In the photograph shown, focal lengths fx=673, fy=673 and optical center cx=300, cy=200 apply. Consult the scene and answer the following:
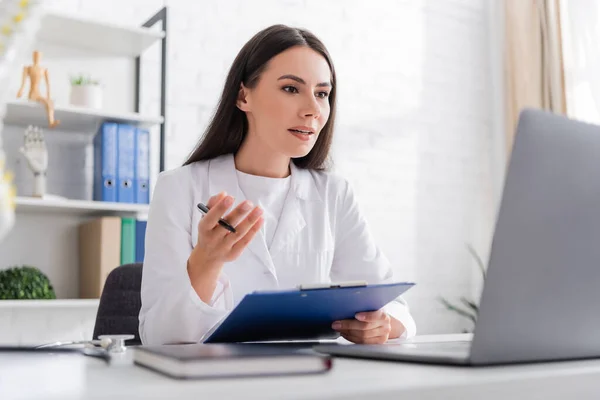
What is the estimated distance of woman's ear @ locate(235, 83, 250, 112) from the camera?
65.6 inches

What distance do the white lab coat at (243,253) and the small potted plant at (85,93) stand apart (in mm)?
1060

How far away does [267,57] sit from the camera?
161cm

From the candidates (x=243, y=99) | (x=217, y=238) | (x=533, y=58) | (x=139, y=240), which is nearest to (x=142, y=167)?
(x=139, y=240)

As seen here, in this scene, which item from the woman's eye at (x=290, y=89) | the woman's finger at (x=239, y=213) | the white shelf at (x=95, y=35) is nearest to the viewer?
the woman's finger at (x=239, y=213)

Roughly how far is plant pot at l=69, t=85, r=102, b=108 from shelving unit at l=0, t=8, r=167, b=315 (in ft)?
0.19

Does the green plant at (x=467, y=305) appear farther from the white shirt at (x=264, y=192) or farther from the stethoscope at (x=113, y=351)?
the stethoscope at (x=113, y=351)

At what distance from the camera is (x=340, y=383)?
1.72 feet

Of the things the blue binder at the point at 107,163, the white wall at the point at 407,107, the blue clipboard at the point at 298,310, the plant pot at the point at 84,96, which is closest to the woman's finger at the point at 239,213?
the blue clipboard at the point at 298,310

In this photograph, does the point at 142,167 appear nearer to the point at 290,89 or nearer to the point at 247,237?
the point at 290,89

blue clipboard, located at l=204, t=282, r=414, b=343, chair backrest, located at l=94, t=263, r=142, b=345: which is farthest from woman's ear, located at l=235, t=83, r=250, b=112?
blue clipboard, located at l=204, t=282, r=414, b=343

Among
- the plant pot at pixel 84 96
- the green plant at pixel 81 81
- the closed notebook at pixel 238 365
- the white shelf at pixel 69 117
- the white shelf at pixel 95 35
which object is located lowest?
the closed notebook at pixel 238 365

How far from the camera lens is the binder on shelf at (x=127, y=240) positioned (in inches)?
95.2

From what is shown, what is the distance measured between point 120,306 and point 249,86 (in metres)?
0.61

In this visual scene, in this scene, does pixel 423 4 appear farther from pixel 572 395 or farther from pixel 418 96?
pixel 572 395
